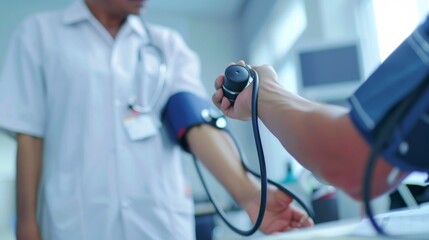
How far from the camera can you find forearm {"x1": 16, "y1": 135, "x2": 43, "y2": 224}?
0.83 m

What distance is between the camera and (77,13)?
1.04 metres

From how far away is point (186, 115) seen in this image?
2.83 ft

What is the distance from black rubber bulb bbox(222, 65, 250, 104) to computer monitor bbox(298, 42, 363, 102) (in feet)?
3.83

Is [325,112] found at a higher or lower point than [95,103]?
higher

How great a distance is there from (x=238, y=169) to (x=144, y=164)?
22 cm

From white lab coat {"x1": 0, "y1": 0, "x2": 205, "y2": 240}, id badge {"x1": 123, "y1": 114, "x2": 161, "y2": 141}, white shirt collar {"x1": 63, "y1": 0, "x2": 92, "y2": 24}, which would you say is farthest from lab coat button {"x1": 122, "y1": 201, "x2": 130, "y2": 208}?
white shirt collar {"x1": 63, "y1": 0, "x2": 92, "y2": 24}

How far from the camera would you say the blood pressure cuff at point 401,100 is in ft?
1.17

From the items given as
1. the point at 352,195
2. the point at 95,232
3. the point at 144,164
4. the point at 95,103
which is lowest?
the point at 95,232

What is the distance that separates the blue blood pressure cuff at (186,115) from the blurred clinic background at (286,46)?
2.4 inches

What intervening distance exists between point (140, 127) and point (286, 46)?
2088mm

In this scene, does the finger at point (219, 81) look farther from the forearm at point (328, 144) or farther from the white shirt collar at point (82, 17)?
the white shirt collar at point (82, 17)

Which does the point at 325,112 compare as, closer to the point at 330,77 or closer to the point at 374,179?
the point at 374,179

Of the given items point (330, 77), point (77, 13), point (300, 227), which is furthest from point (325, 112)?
point (330, 77)

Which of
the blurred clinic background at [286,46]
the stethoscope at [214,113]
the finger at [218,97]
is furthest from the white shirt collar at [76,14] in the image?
the finger at [218,97]
